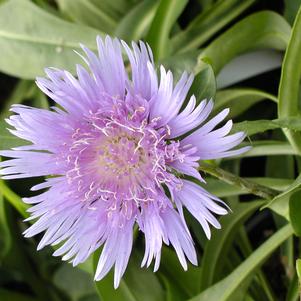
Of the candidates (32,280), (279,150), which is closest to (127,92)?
(279,150)

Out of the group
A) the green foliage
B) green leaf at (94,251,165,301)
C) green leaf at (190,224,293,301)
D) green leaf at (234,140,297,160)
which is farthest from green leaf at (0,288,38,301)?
green leaf at (234,140,297,160)

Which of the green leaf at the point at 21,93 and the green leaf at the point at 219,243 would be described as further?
the green leaf at the point at 21,93

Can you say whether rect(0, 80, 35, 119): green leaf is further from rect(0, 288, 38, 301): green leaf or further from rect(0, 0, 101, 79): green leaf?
rect(0, 288, 38, 301): green leaf

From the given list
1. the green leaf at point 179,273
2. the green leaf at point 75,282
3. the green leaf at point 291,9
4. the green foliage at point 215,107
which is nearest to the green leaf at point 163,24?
the green foliage at point 215,107

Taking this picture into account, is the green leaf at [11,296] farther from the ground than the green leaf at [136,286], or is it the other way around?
the green leaf at [136,286]

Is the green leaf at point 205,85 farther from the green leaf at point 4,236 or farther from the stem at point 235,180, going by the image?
the green leaf at point 4,236
